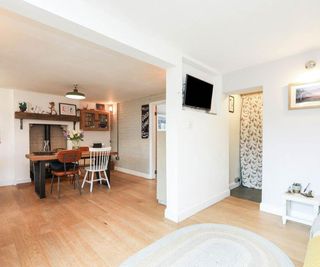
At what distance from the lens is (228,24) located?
1958 millimetres

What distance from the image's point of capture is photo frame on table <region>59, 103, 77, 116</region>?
528 cm

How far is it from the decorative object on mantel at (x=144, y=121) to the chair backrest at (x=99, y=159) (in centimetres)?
142

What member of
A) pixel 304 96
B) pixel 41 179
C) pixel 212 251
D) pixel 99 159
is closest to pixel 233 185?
pixel 304 96

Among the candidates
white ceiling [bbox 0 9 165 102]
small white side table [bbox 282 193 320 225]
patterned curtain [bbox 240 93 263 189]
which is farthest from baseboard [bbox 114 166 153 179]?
small white side table [bbox 282 193 320 225]

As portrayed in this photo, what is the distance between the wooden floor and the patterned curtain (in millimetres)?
1077

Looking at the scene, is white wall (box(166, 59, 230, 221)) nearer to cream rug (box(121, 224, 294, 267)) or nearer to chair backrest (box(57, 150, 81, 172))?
cream rug (box(121, 224, 294, 267))

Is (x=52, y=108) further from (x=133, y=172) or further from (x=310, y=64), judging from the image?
(x=310, y=64)

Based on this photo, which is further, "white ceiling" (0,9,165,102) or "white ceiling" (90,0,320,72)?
"white ceiling" (0,9,165,102)

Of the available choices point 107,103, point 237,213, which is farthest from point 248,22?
point 107,103

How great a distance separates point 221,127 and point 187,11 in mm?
2205

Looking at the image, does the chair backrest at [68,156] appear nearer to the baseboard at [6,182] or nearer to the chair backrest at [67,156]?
the chair backrest at [67,156]

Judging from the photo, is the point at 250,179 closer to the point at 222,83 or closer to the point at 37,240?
the point at 222,83

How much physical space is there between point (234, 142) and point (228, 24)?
287 centimetres

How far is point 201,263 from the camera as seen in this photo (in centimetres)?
173
